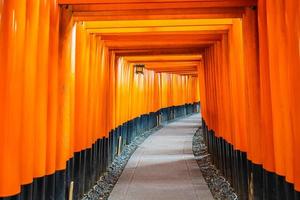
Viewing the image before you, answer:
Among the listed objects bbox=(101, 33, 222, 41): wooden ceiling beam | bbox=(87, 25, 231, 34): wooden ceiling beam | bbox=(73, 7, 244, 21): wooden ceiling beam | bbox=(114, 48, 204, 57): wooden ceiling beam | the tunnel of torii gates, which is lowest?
the tunnel of torii gates

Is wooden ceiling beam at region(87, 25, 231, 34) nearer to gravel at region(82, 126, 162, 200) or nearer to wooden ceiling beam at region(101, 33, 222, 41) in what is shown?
wooden ceiling beam at region(101, 33, 222, 41)

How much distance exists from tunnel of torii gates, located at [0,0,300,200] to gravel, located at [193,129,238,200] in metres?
0.20

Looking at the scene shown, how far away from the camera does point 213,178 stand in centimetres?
697

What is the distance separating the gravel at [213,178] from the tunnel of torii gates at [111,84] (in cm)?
20

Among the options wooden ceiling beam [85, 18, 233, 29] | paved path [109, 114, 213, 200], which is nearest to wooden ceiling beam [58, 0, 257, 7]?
wooden ceiling beam [85, 18, 233, 29]

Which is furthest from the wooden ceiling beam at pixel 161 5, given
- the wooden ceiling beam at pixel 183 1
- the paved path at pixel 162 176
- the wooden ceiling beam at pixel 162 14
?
the paved path at pixel 162 176

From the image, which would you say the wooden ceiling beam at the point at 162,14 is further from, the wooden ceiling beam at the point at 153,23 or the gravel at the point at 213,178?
the gravel at the point at 213,178

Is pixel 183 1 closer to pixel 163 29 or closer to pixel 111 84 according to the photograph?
pixel 163 29

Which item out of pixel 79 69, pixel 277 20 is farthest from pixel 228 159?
pixel 277 20

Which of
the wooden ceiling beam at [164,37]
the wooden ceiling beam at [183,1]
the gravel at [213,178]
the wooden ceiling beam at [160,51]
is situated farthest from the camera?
→ the wooden ceiling beam at [160,51]

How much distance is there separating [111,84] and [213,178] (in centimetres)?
330

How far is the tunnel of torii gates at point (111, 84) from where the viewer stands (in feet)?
8.80

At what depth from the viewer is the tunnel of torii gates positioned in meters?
2.68

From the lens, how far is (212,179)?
6902mm
